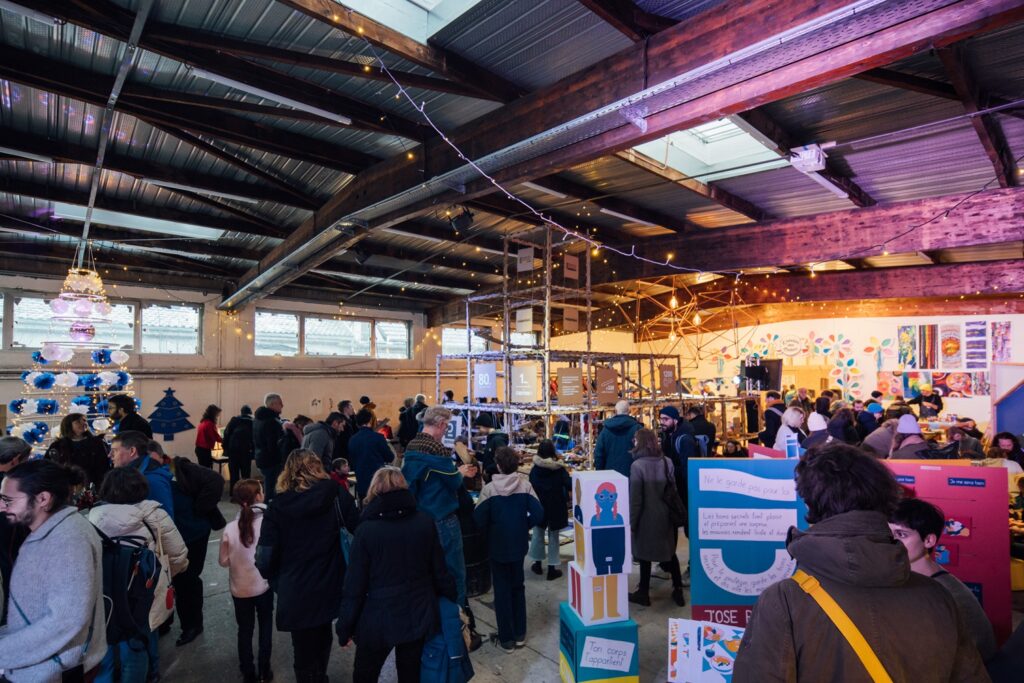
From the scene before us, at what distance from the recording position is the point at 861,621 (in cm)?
132

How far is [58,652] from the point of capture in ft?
6.32

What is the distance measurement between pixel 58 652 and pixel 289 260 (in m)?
5.85

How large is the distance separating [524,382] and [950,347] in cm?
1042

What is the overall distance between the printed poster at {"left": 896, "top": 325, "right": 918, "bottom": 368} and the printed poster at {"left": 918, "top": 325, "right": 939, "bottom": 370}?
75mm

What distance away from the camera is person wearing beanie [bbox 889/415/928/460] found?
463cm

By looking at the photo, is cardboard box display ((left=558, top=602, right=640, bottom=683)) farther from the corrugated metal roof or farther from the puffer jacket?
the corrugated metal roof

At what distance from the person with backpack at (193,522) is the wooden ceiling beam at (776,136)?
483 cm

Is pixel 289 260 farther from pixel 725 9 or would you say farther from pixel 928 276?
pixel 928 276

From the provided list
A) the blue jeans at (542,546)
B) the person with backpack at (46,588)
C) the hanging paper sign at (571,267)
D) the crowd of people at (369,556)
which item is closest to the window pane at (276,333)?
the crowd of people at (369,556)

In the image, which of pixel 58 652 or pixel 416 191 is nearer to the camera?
pixel 58 652

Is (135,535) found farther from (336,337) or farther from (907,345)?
(907,345)

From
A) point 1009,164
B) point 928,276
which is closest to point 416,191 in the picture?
point 1009,164

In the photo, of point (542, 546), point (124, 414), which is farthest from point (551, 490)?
point (124, 414)

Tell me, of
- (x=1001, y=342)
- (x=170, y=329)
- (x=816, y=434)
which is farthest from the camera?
(x=1001, y=342)
